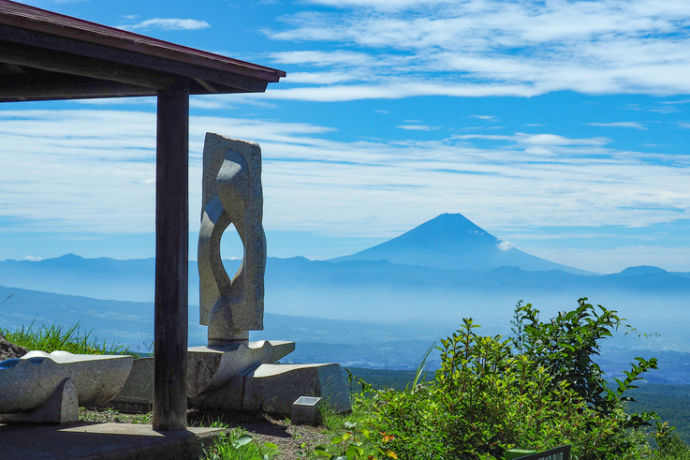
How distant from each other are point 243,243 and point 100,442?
4397 millimetres

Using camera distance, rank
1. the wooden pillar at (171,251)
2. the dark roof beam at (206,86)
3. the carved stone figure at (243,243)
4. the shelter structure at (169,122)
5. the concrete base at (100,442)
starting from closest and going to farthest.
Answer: the concrete base at (100,442) → the shelter structure at (169,122) → the wooden pillar at (171,251) → the dark roof beam at (206,86) → the carved stone figure at (243,243)

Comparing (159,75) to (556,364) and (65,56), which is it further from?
(556,364)

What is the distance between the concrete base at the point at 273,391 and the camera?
9.67 m

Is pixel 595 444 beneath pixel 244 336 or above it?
beneath

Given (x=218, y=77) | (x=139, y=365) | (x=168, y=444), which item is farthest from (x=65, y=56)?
(x=139, y=365)

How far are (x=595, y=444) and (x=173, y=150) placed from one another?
439 cm

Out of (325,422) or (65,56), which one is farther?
(325,422)

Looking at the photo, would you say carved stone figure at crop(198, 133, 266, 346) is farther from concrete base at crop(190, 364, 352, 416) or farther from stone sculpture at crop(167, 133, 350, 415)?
concrete base at crop(190, 364, 352, 416)

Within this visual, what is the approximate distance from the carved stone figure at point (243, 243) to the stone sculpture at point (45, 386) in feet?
8.40

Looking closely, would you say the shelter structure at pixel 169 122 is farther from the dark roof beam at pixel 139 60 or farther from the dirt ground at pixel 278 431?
the dirt ground at pixel 278 431

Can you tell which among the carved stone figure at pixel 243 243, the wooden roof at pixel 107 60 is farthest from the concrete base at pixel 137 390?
the wooden roof at pixel 107 60

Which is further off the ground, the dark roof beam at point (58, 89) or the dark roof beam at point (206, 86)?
the dark roof beam at point (58, 89)

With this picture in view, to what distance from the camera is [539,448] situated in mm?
6004

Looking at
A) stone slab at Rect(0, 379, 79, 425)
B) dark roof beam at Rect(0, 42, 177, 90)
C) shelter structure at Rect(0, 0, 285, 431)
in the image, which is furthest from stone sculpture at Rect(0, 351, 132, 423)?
dark roof beam at Rect(0, 42, 177, 90)
